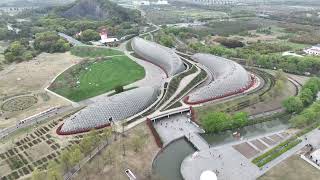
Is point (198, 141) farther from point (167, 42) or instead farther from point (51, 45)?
point (51, 45)

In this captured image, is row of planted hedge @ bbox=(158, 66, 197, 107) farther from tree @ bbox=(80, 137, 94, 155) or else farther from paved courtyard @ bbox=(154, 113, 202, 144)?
tree @ bbox=(80, 137, 94, 155)

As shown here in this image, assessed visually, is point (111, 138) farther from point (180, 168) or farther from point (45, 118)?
point (45, 118)

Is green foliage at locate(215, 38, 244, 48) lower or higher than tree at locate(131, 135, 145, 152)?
higher

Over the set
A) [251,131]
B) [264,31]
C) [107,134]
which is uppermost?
[264,31]

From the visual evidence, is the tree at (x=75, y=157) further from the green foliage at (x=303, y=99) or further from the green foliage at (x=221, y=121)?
the green foliage at (x=303, y=99)

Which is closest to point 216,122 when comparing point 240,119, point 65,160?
point 240,119

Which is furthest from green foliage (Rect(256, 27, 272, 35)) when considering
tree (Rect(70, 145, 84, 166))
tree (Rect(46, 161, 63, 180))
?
tree (Rect(46, 161, 63, 180))

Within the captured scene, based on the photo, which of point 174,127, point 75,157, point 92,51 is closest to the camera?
point 75,157
